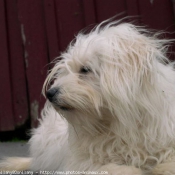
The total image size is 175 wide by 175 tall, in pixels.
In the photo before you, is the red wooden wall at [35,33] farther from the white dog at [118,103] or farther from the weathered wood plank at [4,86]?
the white dog at [118,103]

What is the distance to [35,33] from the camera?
516 centimetres

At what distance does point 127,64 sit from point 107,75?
5.4 inches

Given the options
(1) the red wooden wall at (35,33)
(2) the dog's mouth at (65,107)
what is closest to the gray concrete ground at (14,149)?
(1) the red wooden wall at (35,33)

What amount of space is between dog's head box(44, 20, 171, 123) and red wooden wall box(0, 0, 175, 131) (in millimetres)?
2057

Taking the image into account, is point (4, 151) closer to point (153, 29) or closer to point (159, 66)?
point (153, 29)

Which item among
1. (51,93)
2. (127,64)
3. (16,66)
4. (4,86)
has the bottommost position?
(4,86)

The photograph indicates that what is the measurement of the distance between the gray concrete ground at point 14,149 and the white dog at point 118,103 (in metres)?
1.65

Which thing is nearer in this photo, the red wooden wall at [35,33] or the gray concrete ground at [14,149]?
the gray concrete ground at [14,149]

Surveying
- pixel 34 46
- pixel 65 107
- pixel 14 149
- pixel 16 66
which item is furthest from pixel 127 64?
pixel 16 66

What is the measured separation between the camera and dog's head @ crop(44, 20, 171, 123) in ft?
9.02

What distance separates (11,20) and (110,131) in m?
2.67

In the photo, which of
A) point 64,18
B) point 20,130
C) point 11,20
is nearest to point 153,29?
point 64,18

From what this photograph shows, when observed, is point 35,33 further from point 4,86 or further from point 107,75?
point 107,75

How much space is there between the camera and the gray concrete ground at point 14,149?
456cm
